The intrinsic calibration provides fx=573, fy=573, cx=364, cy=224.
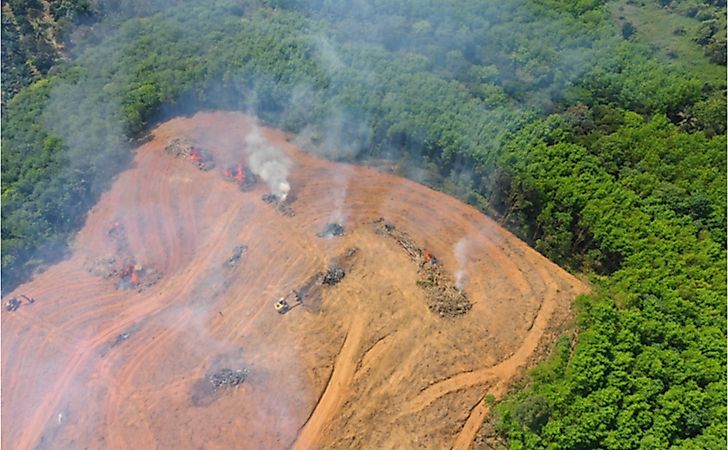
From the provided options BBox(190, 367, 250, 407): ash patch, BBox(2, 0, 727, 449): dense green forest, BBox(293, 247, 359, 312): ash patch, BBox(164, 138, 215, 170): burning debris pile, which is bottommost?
BBox(190, 367, 250, 407): ash patch

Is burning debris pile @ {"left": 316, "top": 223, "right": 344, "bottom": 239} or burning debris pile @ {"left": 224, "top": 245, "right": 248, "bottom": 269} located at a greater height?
burning debris pile @ {"left": 316, "top": 223, "right": 344, "bottom": 239}

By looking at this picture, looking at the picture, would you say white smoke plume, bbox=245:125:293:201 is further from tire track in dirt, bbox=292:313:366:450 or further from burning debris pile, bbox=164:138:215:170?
tire track in dirt, bbox=292:313:366:450

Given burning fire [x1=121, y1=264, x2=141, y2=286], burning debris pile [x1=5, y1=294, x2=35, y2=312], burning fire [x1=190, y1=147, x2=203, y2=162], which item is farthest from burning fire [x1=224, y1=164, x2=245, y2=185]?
burning debris pile [x1=5, y1=294, x2=35, y2=312]

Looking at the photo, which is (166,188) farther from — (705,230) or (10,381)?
(705,230)

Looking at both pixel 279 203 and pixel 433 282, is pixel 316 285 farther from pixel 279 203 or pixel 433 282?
pixel 279 203

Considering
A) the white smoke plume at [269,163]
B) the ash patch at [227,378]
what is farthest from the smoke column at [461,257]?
the ash patch at [227,378]

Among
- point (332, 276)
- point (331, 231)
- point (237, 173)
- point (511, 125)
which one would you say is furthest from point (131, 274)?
point (511, 125)
